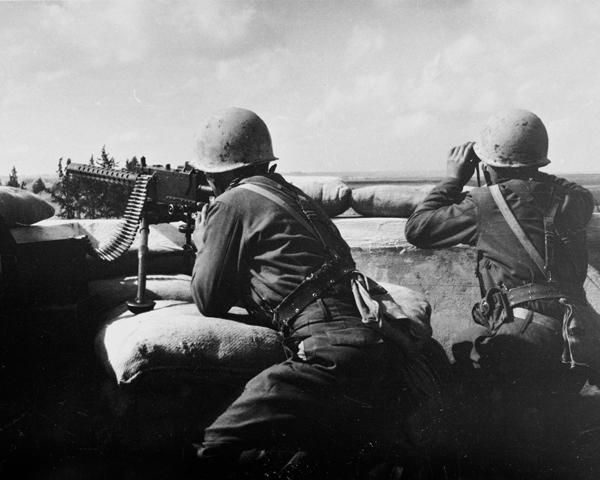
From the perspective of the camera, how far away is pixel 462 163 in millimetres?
3324

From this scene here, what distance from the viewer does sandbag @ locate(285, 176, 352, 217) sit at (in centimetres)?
450

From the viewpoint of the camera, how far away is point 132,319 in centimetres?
287

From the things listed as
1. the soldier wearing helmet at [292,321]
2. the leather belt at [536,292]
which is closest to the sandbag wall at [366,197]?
the leather belt at [536,292]

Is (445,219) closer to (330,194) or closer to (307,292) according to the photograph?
(307,292)

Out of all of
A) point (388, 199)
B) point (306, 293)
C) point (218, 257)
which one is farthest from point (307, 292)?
point (388, 199)

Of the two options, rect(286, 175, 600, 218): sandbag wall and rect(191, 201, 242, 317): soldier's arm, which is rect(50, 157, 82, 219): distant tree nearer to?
rect(286, 175, 600, 218): sandbag wall

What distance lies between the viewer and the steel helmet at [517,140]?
123 inches

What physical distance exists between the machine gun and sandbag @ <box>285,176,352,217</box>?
1.19 meters

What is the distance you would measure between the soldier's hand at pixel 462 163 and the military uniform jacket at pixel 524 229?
208 mm

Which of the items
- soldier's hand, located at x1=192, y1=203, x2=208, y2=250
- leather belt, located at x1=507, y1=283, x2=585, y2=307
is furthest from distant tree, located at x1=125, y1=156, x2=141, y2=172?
leather belt, located at x1=507, y1=283, x2=585, y2=307

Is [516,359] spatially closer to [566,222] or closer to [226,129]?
[566,222]

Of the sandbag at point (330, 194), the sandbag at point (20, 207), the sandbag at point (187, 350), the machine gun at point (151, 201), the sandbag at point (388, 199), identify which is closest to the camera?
the sandbag at point (187, 350)

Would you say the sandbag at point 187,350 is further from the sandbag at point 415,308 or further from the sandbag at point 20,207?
the sandbag at point 20,207

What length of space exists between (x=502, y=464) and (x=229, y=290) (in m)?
1.64
